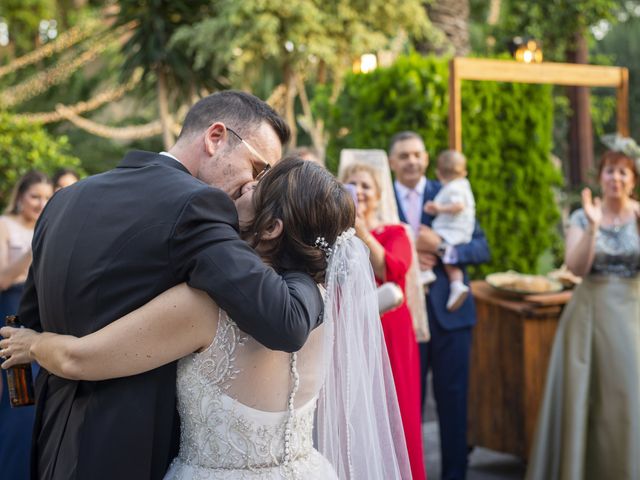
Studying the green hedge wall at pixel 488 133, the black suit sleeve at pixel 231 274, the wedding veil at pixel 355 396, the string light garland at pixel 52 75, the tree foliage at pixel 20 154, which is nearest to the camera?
the black suit sleeve at pixel 231 274

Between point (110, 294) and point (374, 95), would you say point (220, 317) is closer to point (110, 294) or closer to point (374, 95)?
point (110, 294)

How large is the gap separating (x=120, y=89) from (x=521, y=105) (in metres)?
8.74

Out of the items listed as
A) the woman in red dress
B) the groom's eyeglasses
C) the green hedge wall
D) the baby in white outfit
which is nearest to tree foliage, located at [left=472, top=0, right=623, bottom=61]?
the green hedge wall

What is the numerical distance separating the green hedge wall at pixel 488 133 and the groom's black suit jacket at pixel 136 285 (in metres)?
4.74

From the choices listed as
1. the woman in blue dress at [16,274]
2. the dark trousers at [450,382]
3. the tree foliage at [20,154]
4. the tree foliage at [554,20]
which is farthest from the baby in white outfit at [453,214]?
the tree foliage at [554,20]

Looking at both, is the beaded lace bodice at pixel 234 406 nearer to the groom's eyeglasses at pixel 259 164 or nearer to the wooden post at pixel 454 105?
the groom's eyeglasses at pixel 259 164

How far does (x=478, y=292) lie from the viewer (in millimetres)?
5516

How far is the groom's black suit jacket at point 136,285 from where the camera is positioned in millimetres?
1890

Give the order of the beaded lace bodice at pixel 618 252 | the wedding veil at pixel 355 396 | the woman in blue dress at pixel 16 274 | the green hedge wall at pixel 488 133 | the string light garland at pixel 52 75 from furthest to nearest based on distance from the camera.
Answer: the string light garland at pixel 52 75 < the green hedge wall at pixel 488 133 < the beaded lace bodice at pixel 618 252 < the woman in blue dress at pixel 16 274 < the wedding veil at pixel 355 396

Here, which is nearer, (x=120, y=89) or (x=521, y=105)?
(x=521, y=105)

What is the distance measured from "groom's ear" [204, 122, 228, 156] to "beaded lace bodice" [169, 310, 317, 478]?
49cm

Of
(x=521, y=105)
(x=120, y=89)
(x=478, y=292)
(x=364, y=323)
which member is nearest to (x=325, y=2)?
(x=120, y=89)

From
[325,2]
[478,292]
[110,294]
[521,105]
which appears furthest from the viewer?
[325,2]

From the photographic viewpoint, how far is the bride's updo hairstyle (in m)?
2.14
